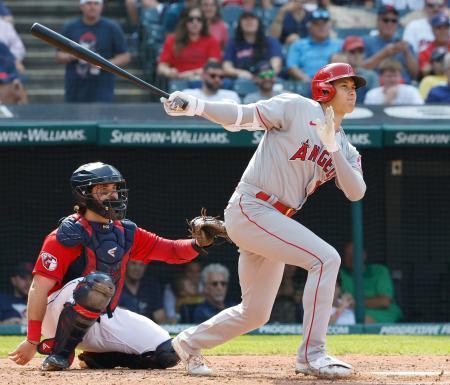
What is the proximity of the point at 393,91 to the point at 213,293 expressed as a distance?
2.64 m

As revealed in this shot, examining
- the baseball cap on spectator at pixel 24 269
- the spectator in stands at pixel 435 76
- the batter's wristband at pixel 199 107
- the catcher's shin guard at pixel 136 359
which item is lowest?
the baseball cap on spectator at pixel 24 269

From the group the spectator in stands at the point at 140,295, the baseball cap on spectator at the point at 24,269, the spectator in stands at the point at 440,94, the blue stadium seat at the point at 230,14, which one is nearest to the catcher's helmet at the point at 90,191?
the spectator in stands at the point at 140,295

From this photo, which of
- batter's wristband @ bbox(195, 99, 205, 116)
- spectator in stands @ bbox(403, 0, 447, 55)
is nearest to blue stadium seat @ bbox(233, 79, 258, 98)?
spectator in stands @ bbox(403, 0, 447, 55)

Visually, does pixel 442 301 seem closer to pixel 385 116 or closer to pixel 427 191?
pixel 427 191

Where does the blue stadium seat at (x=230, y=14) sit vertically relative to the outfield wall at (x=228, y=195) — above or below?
above

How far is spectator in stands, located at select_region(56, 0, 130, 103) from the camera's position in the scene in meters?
10.2

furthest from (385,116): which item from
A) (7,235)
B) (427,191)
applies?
(7,235)

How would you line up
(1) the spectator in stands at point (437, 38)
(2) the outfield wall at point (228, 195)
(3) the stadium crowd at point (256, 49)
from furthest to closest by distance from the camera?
(1) the spectator in stands at point (437, 38), (3) the stadium crowd at point (256, 49), (2) the outfield wall at point (228, 195)

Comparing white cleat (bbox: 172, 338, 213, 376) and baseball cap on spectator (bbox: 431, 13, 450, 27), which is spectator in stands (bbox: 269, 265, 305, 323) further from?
white cleat (bbox: 172, 338, 213, 376)

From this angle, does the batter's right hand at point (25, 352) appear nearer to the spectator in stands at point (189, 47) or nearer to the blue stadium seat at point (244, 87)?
the blue stadium seat at point (244, 87)

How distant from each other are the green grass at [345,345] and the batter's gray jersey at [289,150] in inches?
79.5

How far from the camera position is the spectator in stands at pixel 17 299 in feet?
29.6

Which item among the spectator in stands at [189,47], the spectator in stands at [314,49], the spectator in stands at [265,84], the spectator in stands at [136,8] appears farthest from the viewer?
the spectator in stands at [136,8]

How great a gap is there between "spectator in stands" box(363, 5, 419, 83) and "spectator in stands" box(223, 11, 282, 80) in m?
1.00
